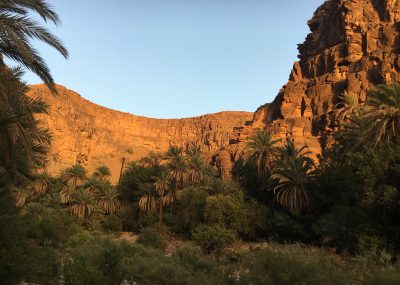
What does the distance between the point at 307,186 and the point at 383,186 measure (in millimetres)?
10492

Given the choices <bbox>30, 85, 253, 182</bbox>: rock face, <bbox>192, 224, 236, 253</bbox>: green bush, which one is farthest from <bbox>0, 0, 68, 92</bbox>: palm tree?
<bbox>30, 85, 253, 182</bbox>: rock face

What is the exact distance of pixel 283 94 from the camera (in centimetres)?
5981

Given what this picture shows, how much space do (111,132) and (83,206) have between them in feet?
212

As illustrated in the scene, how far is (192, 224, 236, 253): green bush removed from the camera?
32062 millimetres

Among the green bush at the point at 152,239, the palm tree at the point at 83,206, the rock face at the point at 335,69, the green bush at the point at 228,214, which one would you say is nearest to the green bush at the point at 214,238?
the green bush at the point at 228,214

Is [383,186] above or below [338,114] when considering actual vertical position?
below

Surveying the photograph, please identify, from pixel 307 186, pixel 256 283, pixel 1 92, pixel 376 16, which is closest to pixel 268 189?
pixel 307 186

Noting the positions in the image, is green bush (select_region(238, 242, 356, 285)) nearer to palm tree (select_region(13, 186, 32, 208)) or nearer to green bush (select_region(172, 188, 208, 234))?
palm tree (select_region(13, 186, 32, 208))

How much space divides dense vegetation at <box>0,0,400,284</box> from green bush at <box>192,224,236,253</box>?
0.08 metres

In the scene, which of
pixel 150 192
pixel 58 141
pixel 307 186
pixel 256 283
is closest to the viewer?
pixel 256 283

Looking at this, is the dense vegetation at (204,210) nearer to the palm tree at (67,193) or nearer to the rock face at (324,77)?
the palm tree at (67,193)

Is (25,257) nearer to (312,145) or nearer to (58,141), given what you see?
(312,145)

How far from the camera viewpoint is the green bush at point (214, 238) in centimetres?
3206

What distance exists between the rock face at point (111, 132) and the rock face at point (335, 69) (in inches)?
1268
